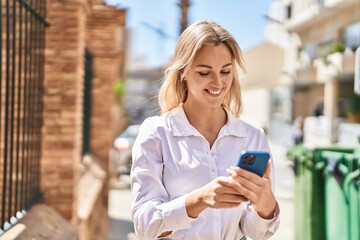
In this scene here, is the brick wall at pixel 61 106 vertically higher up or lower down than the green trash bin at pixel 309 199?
higher up

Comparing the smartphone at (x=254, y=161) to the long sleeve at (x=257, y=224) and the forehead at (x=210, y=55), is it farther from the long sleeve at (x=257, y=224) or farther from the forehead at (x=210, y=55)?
the forehead at (x=210, y=55)

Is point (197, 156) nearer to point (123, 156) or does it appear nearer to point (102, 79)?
point (102, 79)

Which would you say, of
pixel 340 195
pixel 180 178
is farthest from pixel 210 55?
pixel 340 195

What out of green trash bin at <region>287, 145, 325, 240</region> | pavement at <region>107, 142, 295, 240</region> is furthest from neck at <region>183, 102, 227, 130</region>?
pavement at <region>107, 142, 295, 240</region>

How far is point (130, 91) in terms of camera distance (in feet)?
261

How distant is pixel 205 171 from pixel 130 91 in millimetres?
78208

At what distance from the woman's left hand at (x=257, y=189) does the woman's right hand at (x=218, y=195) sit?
0.06 ft

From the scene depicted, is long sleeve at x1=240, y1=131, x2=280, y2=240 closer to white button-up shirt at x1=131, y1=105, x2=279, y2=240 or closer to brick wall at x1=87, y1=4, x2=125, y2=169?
white button-up shirt at x1=131, y1=105, x2=279, y2=240

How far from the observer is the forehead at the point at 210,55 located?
192 centimetres

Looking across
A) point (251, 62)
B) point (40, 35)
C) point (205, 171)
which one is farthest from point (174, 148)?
point (251, 62)

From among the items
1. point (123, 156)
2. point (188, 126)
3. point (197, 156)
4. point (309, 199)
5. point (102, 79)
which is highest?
point (102, 79)

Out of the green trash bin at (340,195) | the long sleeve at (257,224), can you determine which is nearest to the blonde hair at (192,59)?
the long sleeve at (257,224)

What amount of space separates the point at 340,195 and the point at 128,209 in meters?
6.60

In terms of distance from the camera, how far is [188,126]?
6.56ft
